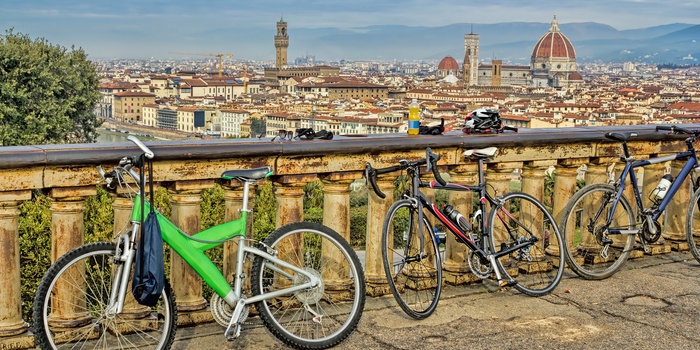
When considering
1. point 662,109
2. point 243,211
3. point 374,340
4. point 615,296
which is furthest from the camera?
point 662,109

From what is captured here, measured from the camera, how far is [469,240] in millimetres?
3754

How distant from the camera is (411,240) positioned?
3631 millimetres

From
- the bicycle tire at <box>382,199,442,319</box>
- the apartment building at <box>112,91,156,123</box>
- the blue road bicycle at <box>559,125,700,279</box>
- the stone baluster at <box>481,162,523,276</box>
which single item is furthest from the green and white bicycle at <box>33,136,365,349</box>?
the apartment building at <box>112,91,156,123</box>

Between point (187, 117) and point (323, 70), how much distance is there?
7369 cm

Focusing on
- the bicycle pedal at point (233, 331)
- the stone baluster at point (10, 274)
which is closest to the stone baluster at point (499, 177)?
the bicycle pedal at point (233, 331)

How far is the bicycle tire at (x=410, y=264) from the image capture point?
3.51 metres

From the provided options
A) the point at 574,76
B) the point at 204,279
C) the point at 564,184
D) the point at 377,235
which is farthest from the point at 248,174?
the point at 574,76

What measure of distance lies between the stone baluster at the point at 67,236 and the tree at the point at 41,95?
59.2 feet

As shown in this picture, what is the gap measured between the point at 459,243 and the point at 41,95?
67.4ft

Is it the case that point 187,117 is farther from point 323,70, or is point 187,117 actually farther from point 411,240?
point 411,240

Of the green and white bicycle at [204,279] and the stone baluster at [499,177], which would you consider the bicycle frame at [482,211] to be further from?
the green and white bicycle at [204,279]

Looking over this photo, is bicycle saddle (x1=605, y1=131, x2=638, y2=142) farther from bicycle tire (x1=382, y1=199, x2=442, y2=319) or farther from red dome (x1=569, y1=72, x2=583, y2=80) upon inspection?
red dome (x1=569, y1=72, x2=583, y2=80)

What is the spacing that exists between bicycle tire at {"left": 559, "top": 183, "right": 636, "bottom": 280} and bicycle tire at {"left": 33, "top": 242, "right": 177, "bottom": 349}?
193 centimetres

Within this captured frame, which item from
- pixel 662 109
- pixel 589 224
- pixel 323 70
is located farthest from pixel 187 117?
pixel 589 224
